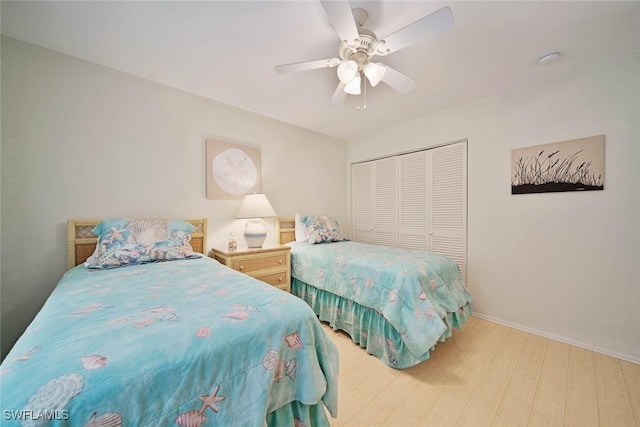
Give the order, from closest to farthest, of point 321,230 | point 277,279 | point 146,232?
point 146,232
point 277,279
point 321,230

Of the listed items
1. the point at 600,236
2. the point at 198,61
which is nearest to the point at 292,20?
the point at 198,61

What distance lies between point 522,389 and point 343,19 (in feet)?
8.30

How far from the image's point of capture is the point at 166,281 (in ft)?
4.64

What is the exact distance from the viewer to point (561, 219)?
2195mm

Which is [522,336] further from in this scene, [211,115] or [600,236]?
[211,115]

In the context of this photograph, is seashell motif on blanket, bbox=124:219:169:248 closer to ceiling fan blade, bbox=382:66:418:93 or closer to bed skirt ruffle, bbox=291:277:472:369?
bed skirt ruffle, bbox=291:277:472:369

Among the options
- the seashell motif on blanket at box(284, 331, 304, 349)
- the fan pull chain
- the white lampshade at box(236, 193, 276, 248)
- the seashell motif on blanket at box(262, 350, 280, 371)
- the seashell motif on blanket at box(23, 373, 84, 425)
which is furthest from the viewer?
the white lampshade at box(236, 193, 276, 248)

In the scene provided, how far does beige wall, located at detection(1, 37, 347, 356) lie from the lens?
1735mm

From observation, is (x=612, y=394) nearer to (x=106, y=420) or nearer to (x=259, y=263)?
(x=106, y=420)

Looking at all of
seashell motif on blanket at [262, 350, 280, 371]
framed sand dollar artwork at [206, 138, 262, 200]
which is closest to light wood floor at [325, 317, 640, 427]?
seashell motif on blanket at [262, 350, 280, 371]

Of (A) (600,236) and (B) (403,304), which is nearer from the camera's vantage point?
(B) (403,304)

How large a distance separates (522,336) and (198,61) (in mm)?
3790

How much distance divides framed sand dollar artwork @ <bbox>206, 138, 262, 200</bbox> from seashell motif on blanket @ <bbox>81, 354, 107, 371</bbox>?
2.09 m

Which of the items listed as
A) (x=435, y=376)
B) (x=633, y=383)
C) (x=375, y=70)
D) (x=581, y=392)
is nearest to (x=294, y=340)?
(x=435, y=376)
